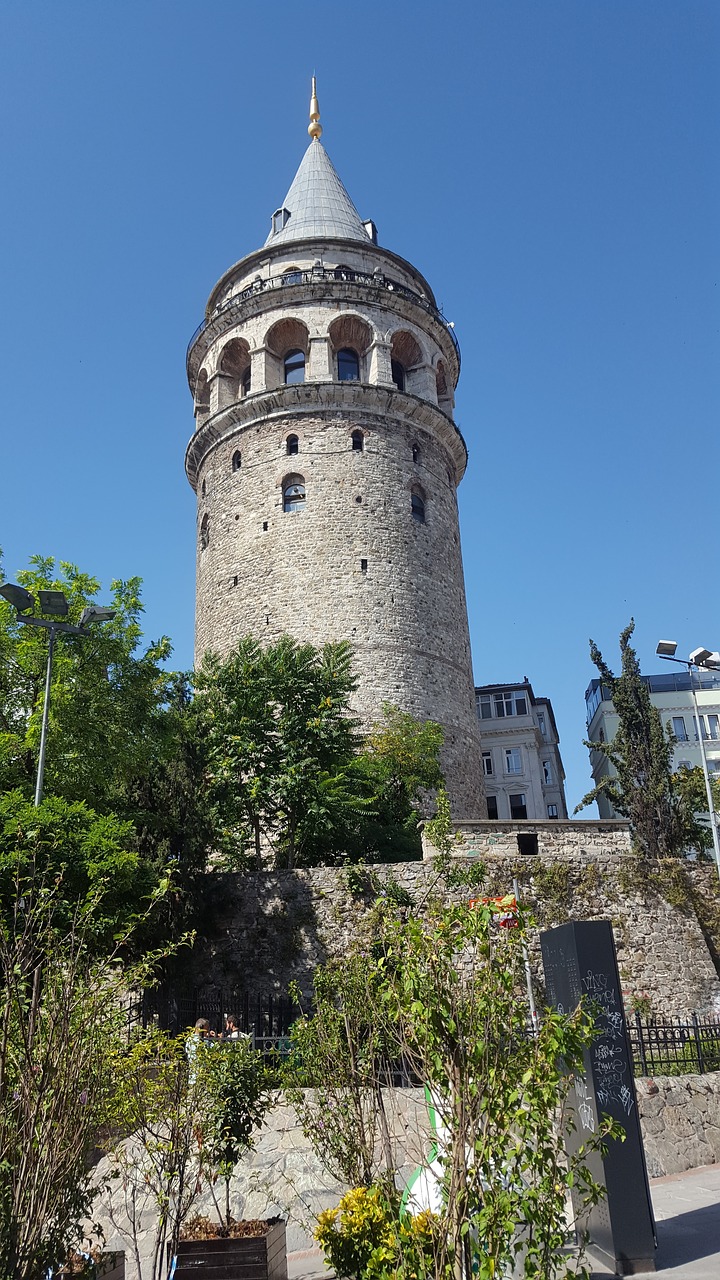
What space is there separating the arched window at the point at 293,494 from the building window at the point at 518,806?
60.2ft

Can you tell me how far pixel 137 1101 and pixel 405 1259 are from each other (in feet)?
10.7

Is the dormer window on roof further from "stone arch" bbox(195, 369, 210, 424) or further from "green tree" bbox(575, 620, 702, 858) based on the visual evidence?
"green tree" bbox(575, 620, 702, 858)

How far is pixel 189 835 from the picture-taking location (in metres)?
17.1

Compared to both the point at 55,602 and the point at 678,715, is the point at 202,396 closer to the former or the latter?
the point at 55,602

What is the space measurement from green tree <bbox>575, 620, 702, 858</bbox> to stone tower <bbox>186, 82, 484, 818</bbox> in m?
5.65

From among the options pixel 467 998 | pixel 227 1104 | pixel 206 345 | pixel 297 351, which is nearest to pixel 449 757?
pixel 297 351

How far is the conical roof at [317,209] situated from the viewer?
33125 millimetres

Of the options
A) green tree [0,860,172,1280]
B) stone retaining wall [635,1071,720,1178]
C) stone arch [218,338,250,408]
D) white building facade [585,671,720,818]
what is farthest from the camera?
white building facade [585,671,720,818]

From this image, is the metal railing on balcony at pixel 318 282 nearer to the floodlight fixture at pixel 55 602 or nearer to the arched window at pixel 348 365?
the arched window at pixel 348 365

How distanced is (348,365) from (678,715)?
94.5 ft

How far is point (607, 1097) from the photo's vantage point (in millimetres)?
7480

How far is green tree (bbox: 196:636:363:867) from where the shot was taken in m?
19.6

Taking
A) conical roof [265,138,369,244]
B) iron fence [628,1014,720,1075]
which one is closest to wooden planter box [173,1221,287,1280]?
iron fence [628,1014,720,1075]

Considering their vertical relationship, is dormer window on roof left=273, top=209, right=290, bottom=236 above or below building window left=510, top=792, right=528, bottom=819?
above
